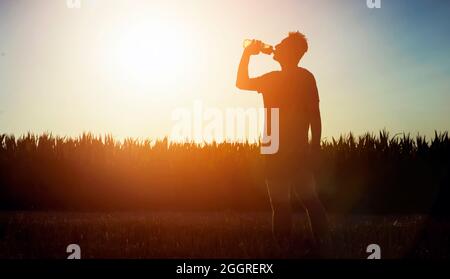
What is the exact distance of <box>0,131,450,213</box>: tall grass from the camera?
14.5 metres

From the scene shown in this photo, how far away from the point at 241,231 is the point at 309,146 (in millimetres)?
2466

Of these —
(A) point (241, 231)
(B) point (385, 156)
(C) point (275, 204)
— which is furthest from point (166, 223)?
(B) point (385, 156)

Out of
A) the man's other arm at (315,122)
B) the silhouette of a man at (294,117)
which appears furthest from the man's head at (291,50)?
the man's other arm at (315,122)

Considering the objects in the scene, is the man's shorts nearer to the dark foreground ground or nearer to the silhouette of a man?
the silhouette of a man

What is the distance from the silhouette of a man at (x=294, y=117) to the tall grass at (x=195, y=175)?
673 centimetres

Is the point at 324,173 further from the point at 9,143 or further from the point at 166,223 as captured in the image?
the point at 9,143

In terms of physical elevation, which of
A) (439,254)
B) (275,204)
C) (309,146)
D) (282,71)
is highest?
(282,71)

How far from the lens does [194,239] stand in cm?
849

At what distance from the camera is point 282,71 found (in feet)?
24.0

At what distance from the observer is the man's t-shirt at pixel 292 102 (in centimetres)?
720

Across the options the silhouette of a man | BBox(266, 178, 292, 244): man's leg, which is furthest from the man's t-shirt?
BBox(266, 178, 292, 244): man's leg

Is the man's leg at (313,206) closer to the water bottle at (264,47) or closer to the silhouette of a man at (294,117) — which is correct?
the silhouette of a man at (294,117)

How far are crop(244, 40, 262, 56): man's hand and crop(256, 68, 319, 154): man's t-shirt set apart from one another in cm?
36

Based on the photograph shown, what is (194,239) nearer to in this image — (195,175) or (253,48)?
(253,48)
